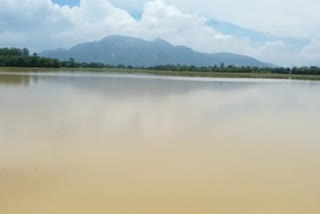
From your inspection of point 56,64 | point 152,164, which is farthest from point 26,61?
point 152,164

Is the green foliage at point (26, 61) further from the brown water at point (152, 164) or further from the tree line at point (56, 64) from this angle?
the brown water at point (152, 164)

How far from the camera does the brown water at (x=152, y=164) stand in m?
4.14

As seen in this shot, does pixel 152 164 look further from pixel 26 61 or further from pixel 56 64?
pixel 56 64

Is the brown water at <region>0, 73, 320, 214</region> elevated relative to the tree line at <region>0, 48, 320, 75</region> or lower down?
lower down

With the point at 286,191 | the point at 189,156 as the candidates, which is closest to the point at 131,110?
the point at 189,156

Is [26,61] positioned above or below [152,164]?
above

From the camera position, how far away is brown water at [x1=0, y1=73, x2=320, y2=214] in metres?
4.14

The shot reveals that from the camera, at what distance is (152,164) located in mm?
5645

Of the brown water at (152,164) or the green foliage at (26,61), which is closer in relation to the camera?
the brown water at (152,164)

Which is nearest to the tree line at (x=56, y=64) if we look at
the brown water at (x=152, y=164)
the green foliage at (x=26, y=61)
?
the green foliage at (x=26, y=61)

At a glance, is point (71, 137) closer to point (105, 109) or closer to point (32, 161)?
point (32, 161)

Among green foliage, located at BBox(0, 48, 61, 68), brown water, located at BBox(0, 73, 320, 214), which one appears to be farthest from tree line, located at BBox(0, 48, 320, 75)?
brown water, located at BBox(0, 73, 320, 214)

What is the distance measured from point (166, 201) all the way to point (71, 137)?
134 inches

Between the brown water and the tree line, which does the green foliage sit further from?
the brown water
